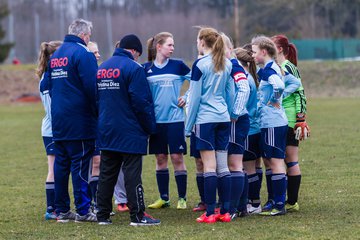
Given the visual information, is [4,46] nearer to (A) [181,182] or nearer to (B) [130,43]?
(A) [181,182]

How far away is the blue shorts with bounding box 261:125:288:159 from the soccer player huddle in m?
0.01

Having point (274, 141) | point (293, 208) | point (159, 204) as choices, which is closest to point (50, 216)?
point (159, 204)

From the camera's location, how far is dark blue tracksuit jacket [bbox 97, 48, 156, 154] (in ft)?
26.8

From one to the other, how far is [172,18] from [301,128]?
2390 inches

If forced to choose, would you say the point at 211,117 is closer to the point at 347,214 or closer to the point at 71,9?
the point at 347,214

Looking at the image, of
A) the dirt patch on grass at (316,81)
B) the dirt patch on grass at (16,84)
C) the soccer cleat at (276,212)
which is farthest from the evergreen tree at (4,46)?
the soccer cleat at (276,212)

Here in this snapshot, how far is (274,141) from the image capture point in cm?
880

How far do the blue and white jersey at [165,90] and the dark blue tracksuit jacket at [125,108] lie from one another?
119 centimetres

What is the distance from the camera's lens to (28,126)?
84.8ft

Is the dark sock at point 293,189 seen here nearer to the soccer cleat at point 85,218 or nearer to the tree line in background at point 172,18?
the soccer cleat at point 85,218

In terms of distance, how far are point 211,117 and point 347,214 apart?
190cm

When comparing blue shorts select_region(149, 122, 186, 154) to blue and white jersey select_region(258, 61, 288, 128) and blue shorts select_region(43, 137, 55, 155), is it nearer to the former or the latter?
blue and white jersey select_region(258, 61, 288, 128)

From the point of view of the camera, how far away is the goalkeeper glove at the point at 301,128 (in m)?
8.98

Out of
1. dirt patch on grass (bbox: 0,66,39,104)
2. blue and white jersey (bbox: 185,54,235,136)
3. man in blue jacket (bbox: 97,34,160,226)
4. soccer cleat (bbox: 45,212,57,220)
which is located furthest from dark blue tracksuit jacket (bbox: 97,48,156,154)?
dirt patch on grass (bbox: 0,66,39,104)
